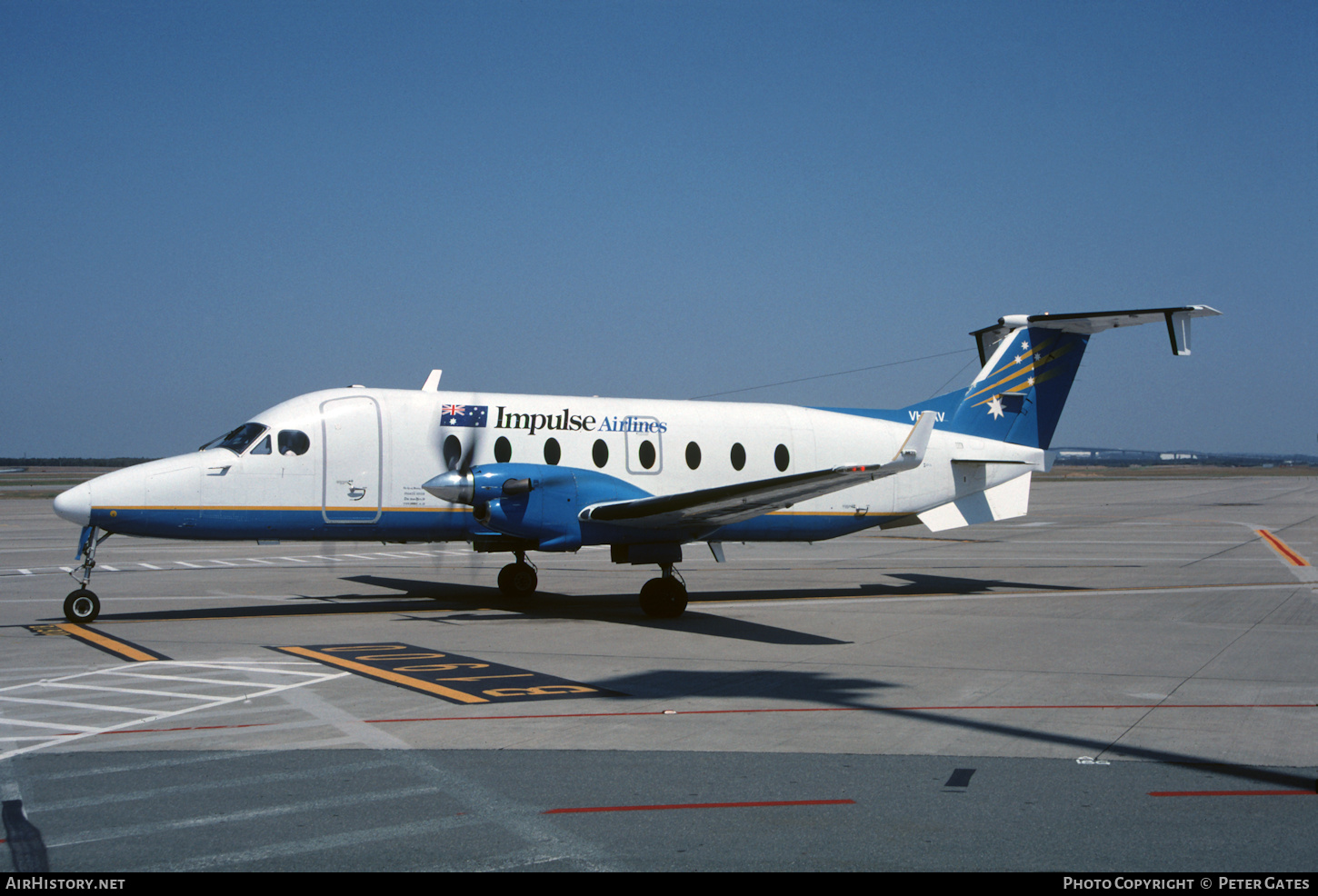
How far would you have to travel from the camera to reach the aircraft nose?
48.1 ft

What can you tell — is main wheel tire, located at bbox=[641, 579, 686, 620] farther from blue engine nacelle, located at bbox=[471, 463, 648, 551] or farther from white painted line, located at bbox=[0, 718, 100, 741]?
white painted line, located at bbox=[0, 718, 100, 741]

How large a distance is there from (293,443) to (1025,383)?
14.5m

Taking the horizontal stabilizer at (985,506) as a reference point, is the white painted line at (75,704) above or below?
below

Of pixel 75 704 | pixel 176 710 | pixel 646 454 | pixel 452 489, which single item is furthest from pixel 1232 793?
pixel 646 454

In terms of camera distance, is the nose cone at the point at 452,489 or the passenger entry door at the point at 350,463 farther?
the passenger entry door at the point at 350,463

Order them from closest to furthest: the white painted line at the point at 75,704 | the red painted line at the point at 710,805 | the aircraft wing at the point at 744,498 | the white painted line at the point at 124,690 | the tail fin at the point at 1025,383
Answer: the red painted line at the point at 710,805 → the white painted line at the point at 75,704 → the white painted line at the point at 124,690 → the aircraft wing at the point at 744,498 → the tail fin at the point at 1025,383

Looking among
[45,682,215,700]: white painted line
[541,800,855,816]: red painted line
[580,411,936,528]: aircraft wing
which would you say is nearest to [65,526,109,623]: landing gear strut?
[45,682,215,700]: white painted line

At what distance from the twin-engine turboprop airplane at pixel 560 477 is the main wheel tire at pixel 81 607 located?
0.02m

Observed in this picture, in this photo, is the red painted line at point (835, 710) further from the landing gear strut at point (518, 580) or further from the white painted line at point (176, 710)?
the landing gear strut at point (518, 580)

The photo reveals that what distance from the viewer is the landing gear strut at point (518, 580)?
61.2ft

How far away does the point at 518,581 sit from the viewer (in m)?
18.7

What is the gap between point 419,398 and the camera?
17.2 meters

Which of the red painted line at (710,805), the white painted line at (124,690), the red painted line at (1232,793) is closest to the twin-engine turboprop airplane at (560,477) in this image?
the white painted line at (124,690)

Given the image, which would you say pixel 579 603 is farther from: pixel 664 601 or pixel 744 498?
pixel 744 498
